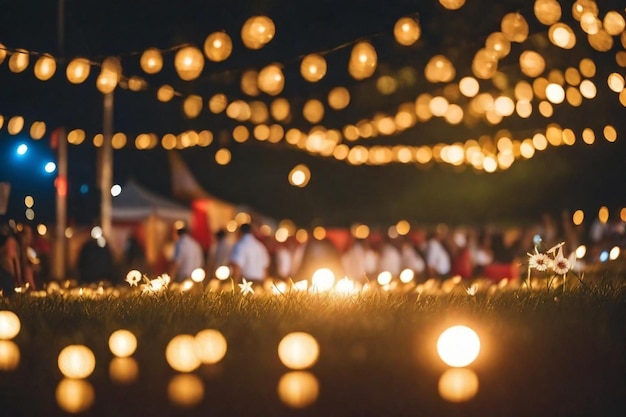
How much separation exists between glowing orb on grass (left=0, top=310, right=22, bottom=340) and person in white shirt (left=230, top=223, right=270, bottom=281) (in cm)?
735

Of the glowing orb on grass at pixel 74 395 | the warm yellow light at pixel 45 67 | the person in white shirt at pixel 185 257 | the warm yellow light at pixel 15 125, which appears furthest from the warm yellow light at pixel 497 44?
the glowing orb on grass at pixel 74 395

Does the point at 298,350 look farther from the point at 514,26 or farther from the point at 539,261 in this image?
the point at 514,26

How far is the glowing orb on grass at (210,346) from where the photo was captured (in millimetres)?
9047

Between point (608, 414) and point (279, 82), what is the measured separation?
9.36 m

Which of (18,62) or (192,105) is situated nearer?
(18,62)

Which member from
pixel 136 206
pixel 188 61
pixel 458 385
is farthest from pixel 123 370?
pixel 136 206

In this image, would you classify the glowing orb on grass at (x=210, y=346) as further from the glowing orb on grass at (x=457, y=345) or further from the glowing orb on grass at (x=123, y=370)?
the glowing orb on grass at (x=457, y=345)

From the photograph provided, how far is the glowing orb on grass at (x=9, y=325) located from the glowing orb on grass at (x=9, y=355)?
0.20 ft

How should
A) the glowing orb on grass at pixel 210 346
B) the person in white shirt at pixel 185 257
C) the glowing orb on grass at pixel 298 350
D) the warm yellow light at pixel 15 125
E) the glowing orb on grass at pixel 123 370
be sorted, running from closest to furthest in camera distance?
1. the glowing orb on grass at pixel 123 370
2. the glowing orb on grass at pixel 298 350
3. the glowing orb on grass at pixel 210 346
4. the warm yellow light at pixel 15 125
5. the person in white shirt at pixel 185 257

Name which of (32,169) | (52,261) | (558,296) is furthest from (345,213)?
(558,296)

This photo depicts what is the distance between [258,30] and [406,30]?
2174mm

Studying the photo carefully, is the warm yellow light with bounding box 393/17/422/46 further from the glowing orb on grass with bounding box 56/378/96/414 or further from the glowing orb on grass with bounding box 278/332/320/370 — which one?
the glowing orb on grass with bounding box 56/378/96/414

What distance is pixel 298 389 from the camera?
8312 mm

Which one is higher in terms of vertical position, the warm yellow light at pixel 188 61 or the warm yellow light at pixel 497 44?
the warm yellow light at pixel 497 44
